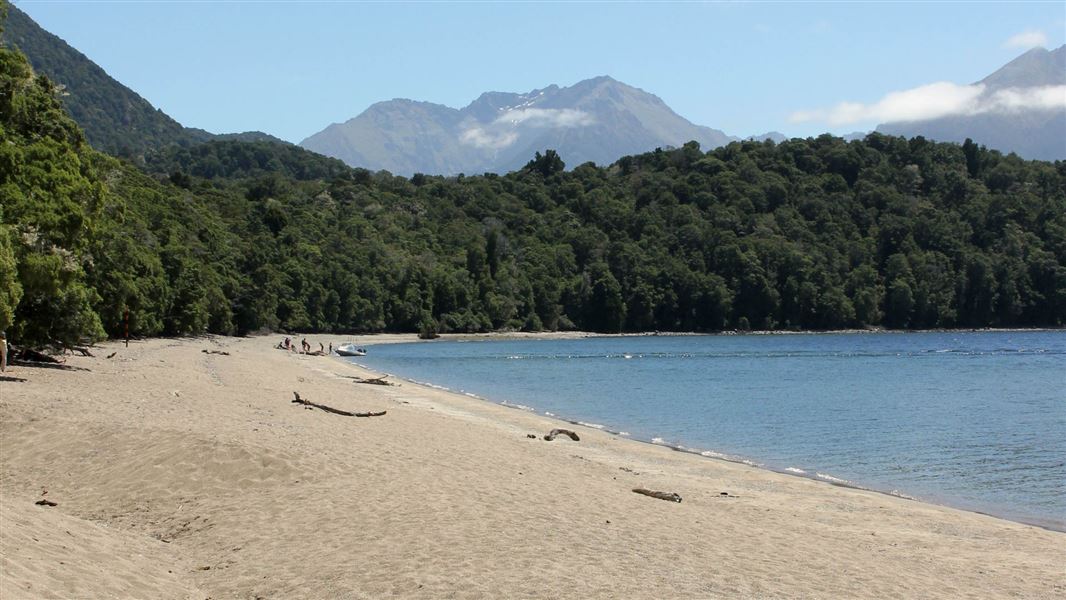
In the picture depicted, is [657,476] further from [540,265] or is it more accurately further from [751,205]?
[751,205]

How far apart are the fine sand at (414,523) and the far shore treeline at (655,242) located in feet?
215

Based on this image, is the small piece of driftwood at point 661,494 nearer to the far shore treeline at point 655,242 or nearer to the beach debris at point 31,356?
the beach debris at point 31,356

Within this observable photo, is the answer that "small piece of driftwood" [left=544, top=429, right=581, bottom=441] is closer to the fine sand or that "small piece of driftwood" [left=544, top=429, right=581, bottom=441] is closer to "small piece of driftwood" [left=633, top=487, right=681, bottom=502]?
the fine sand

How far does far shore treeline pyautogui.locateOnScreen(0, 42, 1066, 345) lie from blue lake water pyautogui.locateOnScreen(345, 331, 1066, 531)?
30551 millimetres

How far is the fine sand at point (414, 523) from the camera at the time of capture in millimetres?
9586

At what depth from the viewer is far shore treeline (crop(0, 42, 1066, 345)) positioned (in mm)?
113250

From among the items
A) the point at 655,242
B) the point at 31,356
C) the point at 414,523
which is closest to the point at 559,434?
the point at 414,523

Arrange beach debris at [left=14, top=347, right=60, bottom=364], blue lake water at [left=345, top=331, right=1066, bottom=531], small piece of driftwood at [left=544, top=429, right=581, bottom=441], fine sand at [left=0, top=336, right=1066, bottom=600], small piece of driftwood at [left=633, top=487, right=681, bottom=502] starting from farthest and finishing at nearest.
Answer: beach debris at [left=14, top=347, right=60, bottom=364]
small piece of driftwood at [left=544, top=429, right=581, bottom=441]
blue lake water at [left=345, top=331, right=1066, bottom=531]
small piece of driftwood at [left=633, top=487, right=681, bottom=502]
fine sand at [left=0, top=336, right=1066, bottom=600]

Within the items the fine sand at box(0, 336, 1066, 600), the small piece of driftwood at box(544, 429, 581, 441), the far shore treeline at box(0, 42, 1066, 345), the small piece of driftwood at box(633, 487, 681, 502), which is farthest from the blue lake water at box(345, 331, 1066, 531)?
the far shore treeline at box(0, 42, 1066, 345)

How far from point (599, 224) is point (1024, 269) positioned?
213 feet

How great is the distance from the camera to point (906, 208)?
155125 mm

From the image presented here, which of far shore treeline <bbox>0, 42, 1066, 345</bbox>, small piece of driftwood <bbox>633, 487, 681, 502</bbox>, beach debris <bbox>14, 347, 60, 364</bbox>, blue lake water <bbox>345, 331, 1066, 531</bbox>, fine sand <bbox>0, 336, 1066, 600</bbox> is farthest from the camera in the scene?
far shore treeline <bbox>0, 42, 1066, 345</bbox>

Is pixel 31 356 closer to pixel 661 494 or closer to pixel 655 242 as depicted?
pixel 661 494

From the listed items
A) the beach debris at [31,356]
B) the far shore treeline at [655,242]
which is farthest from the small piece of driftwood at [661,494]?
the far shore treeline at [655,242]
